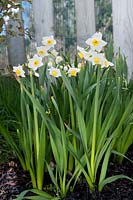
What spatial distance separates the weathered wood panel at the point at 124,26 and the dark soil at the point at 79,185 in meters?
0.84

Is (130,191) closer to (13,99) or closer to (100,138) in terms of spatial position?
(100,138)

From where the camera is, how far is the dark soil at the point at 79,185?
167 cm

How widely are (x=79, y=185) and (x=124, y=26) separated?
3.92 feet

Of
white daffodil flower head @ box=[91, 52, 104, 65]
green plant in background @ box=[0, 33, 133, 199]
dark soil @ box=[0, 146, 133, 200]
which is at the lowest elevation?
dark soil @ box=[0, 146, 133, 200]

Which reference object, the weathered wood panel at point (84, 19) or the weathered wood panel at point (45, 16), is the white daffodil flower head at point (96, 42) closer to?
the weathered wood panel at point (45, 16)

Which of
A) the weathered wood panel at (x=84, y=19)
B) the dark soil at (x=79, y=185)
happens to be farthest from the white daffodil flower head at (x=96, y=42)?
the weathered wood panel at (x=84, y=19)

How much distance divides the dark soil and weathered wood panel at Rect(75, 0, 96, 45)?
124cm

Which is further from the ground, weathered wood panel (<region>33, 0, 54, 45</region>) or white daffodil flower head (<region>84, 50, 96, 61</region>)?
weathered wood panel (<region>33, 0, 54, 45</region>)

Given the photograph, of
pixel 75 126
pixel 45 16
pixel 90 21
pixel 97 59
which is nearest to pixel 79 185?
pixel 75 126

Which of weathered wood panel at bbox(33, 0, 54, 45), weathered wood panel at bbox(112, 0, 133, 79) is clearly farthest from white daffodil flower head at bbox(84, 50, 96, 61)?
weathered wood panel at bbox(33, 0, 54, 45)

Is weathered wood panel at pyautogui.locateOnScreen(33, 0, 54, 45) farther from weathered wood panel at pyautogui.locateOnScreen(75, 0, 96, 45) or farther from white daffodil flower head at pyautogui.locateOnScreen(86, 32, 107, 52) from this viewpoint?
white daffodil flower head at pyautogui.locateOnScreen(86, 32, 107, 52)

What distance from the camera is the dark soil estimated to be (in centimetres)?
167

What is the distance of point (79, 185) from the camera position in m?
1.74

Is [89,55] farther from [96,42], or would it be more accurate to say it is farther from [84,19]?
[84,19]
